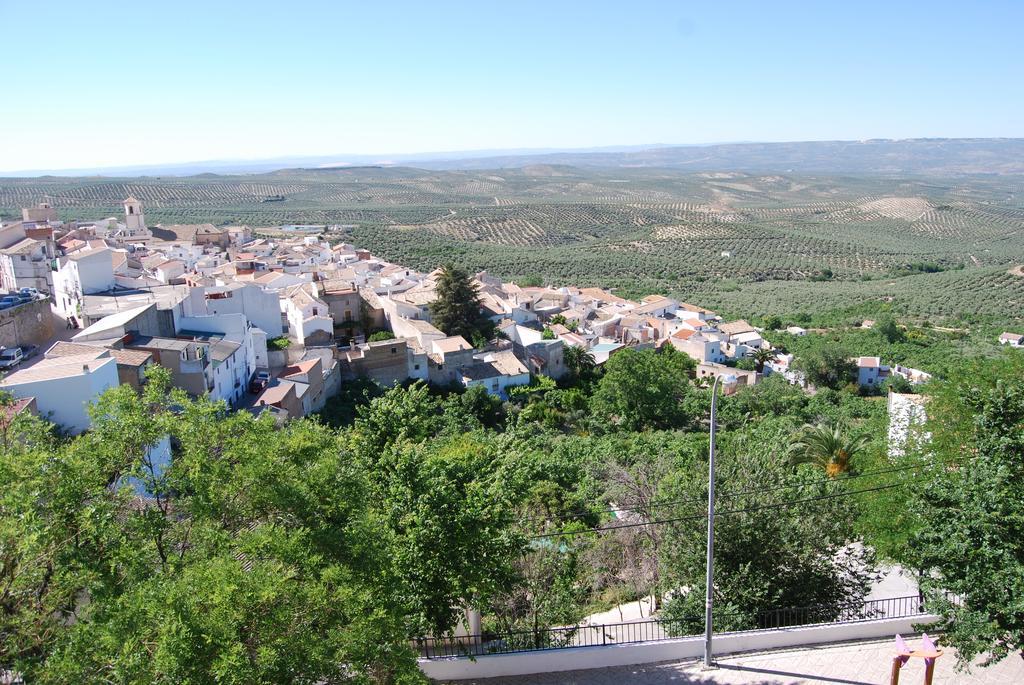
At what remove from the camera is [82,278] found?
3309 centimetres

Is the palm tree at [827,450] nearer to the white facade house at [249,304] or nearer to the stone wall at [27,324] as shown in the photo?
the white facade house at [249,304]

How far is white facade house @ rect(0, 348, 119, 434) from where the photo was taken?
Result: 19156 mm

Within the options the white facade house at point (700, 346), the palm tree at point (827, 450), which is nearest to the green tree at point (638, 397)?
the white facade house at point (700, 346)

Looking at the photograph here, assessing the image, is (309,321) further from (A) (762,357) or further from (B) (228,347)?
(A) (762,357)

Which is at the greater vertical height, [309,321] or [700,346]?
[309,321]

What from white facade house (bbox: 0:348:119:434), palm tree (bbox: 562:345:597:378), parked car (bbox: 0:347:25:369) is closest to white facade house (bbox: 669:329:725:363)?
palm tree (bbox: 562:345:597:378)

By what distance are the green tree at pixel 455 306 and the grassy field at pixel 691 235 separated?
34.6m

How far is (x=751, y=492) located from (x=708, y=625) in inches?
108

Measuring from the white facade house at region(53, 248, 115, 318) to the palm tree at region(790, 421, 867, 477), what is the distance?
28.7 meters

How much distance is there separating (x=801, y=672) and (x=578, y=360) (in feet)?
95.4

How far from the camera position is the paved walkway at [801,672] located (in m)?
10.3

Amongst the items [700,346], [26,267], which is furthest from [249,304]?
[700,346]

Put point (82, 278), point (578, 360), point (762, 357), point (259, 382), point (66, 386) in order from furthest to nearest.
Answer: point (762, 357)
point (578, 360)
point (82, 278)
point (259, 382)
point (66, 386)

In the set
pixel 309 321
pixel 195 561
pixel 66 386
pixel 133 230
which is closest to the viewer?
pixel 195 561
